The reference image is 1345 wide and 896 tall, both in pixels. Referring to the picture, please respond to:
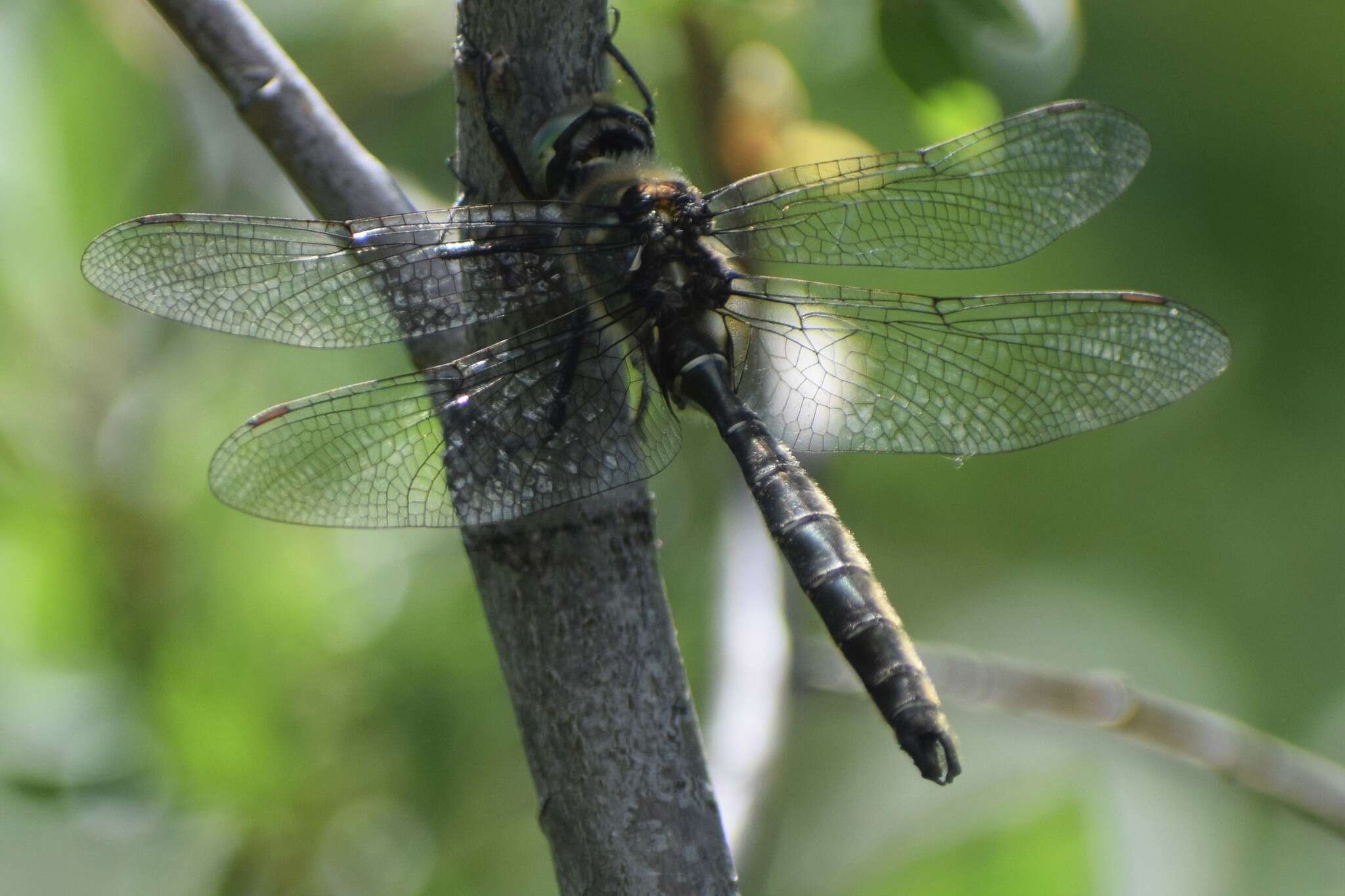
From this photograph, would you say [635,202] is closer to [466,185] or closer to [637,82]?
[637,82]

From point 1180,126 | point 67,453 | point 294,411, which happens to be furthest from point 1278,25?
point 67,453

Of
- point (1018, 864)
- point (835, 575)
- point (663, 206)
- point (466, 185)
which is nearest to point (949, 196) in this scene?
point (663, 206)

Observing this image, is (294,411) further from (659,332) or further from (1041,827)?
(1041,827)

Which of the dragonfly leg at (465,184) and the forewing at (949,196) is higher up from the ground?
the dragonfly leg at (465,184)

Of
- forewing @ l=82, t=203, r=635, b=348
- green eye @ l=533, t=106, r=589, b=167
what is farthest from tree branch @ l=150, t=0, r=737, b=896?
Answer: forewing @ l=82, t=203, r=635, b=348

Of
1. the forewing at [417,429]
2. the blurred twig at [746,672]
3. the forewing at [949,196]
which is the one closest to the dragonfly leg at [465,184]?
the forewing at [417,429]

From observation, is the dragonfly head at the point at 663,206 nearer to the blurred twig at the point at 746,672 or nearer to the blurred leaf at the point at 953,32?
the blurred leaf at the point at 953,32
